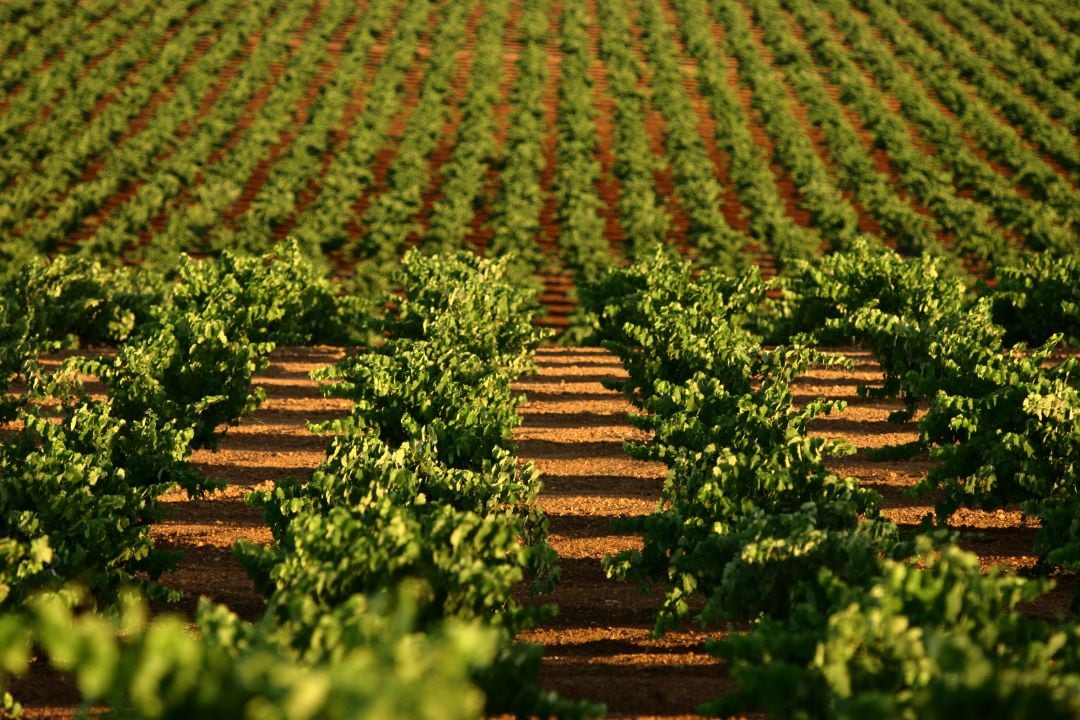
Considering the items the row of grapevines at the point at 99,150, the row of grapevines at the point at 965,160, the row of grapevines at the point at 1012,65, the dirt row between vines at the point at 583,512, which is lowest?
the row of grapevines at the point at 99,150

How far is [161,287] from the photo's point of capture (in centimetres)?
2236

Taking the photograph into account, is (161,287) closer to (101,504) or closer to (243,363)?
(243,363)

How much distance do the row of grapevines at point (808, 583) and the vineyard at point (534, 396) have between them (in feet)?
0.12

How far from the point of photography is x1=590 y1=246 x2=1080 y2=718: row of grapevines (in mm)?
5531

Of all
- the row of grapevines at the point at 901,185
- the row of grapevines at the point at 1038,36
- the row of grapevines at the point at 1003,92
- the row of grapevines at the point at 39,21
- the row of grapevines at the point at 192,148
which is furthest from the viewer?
the row of grapevines at the point at 39,21

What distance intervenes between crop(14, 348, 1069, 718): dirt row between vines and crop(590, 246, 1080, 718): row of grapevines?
2.49 ft

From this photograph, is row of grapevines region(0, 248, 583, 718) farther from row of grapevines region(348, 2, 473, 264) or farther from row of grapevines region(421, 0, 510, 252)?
row of grapevines region(421, 0, 510, 252)

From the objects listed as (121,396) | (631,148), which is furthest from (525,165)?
(121,396)

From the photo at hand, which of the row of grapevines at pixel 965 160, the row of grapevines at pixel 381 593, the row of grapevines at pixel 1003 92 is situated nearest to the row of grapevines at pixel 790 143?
the row of grapevines at pixel 965 160

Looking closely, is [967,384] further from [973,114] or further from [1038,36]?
[1038,36]

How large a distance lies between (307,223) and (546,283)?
8.11 m

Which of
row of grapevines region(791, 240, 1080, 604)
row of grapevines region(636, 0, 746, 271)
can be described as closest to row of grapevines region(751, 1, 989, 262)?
row of grapevines region(636, 0, 746, 271)

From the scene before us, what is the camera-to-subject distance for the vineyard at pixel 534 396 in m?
6.14

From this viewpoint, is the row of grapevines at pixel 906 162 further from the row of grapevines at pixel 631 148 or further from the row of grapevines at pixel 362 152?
the row of grapevines at pixel 362 152
